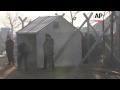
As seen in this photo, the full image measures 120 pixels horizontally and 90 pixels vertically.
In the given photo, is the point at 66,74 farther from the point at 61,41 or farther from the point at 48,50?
the point at 61,41

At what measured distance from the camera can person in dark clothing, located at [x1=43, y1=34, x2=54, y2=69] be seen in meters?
14.2

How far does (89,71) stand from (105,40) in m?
3.31

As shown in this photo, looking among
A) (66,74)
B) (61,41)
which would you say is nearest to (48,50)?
(61,41)

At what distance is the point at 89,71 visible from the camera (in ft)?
47.5

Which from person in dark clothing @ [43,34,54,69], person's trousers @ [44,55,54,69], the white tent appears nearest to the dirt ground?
person's trousers @ [44,55,54,69]

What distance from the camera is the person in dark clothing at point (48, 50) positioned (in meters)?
14.2

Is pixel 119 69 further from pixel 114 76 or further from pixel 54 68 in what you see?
pixel 54 68

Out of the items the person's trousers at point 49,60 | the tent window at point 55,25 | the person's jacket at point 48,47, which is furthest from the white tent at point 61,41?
the person's jacket at point 48,47

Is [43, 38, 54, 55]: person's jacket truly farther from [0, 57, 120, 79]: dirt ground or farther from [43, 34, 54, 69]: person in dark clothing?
[0, 57, 120, 79]: dirt ground

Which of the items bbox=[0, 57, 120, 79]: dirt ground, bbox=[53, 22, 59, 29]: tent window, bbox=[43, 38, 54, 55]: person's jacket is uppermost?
bbox=[53, 22, 59, 29]: tent window

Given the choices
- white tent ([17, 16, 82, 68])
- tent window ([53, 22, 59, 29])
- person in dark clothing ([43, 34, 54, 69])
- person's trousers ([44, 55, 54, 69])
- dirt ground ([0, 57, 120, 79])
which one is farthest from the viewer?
tent window ([53, 22, 59, 29])

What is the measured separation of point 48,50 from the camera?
47.1ft

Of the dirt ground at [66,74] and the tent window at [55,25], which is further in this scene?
the tent window at [55,25]

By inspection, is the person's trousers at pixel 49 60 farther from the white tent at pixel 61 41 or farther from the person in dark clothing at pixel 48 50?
the white tent at pixel 61 41
